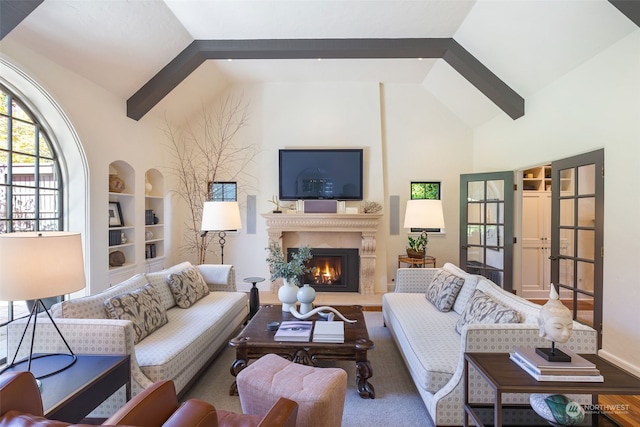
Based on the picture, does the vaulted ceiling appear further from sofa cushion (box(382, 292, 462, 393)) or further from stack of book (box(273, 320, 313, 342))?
stack of book (box(273, 320, 313, 342))

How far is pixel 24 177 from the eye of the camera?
10.0 feet

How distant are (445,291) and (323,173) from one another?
2882 mm

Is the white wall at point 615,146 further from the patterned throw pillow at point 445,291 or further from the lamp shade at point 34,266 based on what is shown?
the lamp shade at point 34,266

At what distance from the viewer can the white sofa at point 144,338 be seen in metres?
1.87

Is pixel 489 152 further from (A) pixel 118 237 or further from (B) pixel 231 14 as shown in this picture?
(A) pixel 118 237

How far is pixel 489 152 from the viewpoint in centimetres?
500

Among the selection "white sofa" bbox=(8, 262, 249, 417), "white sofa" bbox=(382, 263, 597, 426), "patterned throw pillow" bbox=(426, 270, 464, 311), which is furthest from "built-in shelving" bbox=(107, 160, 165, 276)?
"patterned throw pillow" bbox=(426, 270, 464, 311)

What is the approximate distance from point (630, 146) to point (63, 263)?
13.4 feet

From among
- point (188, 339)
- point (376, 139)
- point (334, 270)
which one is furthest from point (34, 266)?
point (376, 139)

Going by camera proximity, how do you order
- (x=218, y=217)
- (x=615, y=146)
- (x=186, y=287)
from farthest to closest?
(x=218, y=217) → (x=186, y=287) → (x=615, y=146)

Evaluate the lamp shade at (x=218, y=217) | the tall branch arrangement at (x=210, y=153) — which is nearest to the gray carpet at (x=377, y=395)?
the lamp shade at (x=218, y=217)

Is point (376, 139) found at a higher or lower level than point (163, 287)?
higher

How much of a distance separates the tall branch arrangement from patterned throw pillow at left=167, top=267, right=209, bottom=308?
6.92ft

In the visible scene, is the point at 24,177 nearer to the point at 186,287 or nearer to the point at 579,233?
the point at 186,287
